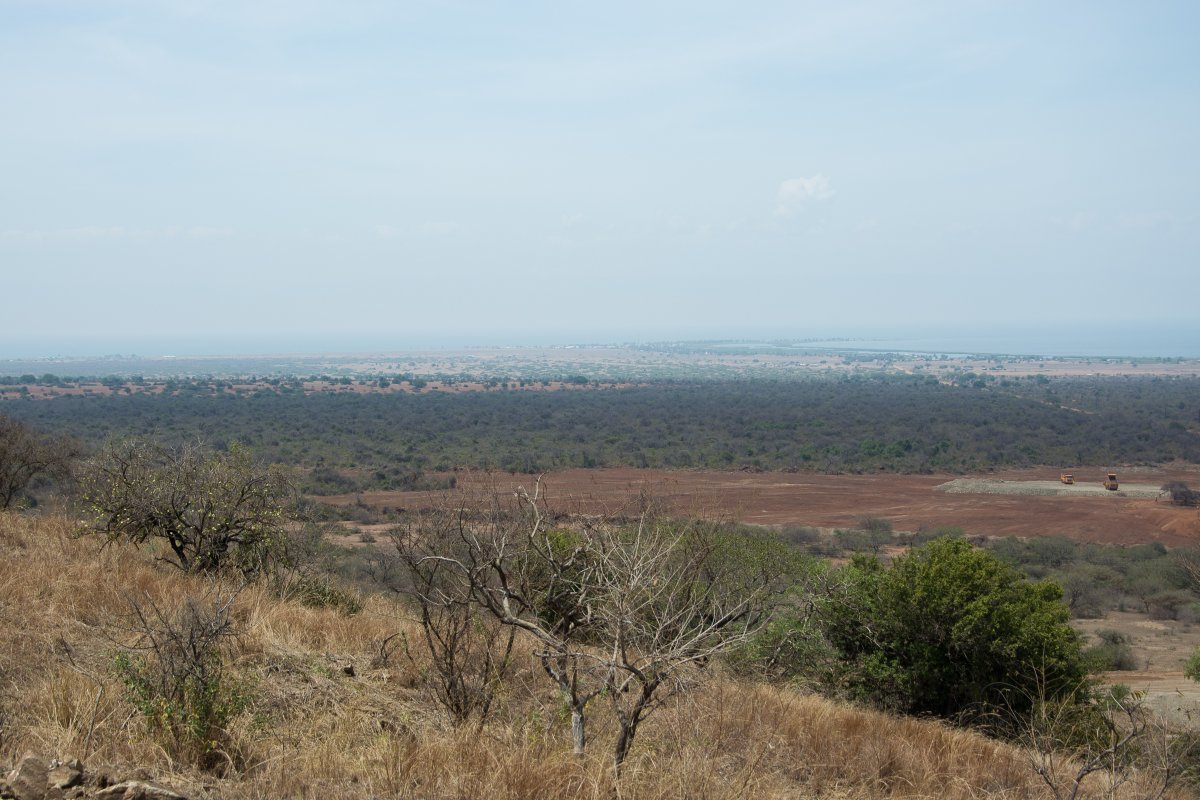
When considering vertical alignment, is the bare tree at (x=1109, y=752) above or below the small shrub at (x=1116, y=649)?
above

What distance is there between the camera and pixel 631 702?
6.61m

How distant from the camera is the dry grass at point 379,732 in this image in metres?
4.27

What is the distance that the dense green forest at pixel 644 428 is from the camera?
179 feet

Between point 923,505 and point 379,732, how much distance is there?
41575mm

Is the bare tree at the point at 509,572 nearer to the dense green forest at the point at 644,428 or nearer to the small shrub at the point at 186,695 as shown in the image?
the small shrub at the point at 186,695

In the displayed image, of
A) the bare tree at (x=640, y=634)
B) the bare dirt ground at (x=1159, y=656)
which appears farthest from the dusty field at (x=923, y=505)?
the bare tree at (x=640, y=634)

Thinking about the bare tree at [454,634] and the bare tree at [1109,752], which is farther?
the bare tree at [454,634]

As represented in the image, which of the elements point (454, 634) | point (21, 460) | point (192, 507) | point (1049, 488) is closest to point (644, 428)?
point (1049, 488)

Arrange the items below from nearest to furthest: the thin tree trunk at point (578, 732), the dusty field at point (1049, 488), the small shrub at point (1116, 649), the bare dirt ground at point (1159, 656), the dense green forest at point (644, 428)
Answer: the thin tree trunk at point (578, 732)
the bare dirt ground at point (1159, 656)
the small shrub at point (1116, 649)
the dusty field at point (1049, 488)
the dense green forest at point (644, 428)

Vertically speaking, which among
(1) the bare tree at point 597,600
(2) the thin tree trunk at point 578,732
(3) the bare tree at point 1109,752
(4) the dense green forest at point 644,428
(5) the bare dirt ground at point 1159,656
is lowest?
(5) the bare dirt ground at point 1159,656

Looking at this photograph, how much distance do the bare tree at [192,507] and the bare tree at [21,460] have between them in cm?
1116

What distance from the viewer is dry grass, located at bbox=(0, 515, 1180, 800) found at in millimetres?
4266

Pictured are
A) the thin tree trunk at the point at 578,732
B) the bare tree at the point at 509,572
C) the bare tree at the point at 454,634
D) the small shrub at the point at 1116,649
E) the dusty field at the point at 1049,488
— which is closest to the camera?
the thin tree trunk at the point at 578,732

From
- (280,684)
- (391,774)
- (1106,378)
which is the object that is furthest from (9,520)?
(1106,378)
